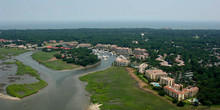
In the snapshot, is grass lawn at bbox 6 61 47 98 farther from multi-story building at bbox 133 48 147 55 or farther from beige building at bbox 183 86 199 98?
multi-story building at bbox 133 48 147 55

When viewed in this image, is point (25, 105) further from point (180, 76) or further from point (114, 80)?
point (180, 76)

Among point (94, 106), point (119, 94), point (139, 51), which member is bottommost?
point (94, 106)

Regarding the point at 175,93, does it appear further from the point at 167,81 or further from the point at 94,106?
the point at 94,106

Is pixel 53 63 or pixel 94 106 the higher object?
pixel 53 63

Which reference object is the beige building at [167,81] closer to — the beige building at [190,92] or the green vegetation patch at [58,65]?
the beige building at [190,92]

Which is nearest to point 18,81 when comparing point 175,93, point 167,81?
point 167,81

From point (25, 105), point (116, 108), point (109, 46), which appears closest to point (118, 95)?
point (116, 108)
